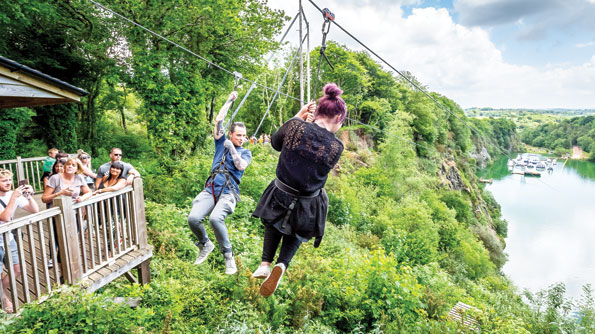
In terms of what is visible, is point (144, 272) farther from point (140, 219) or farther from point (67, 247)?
point (67, 247)

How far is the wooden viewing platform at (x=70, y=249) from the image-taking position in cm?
309

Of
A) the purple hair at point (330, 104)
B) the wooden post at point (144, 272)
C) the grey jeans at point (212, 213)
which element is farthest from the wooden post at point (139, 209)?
the purple hair at point (330, 104)

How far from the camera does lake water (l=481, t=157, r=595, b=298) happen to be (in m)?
33.1

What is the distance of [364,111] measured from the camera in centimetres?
3728

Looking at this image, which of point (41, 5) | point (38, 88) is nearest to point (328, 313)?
point (38, 88)

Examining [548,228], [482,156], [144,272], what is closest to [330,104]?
[144,272]

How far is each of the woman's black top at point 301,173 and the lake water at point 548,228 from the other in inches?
1265

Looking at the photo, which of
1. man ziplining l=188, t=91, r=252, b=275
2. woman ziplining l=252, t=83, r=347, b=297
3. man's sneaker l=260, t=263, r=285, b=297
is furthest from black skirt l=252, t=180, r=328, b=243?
man ziplining l=188, t=91, r=252, b=275

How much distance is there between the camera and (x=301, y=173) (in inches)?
106

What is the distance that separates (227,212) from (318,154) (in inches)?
69.6

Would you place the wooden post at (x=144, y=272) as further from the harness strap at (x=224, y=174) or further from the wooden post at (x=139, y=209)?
the harness strap at (x=224, y=174)

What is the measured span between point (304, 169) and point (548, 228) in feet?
176

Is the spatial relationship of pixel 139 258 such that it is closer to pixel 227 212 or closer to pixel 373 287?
pixel 227 212

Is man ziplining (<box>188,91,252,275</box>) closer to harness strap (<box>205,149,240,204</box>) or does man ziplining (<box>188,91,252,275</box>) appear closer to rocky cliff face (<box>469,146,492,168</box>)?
harness strap (<box>205,149,240,204</box>)
